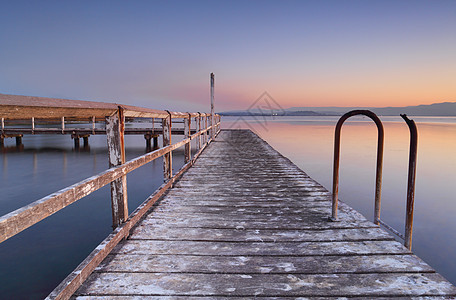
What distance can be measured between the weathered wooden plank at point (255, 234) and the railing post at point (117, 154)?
242 mm

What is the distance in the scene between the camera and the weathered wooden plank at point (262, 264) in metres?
1.75

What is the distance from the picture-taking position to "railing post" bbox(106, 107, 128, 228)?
210cm

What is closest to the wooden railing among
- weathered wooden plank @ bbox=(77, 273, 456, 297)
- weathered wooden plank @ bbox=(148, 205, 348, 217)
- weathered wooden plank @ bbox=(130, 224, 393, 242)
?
weathered wooden plank @ bbox=(77, 273, 456, 297)

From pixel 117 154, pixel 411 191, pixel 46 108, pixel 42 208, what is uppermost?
pixel 46 108

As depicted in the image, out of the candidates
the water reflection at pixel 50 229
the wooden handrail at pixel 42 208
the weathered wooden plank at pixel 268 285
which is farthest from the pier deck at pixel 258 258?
the water reflection at pixel 50 229

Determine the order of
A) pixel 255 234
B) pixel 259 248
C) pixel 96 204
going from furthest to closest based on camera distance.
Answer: pixel 96 204 → pixel 255 234 → pixel 259 248

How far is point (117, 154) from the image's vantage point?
2125 millimetres

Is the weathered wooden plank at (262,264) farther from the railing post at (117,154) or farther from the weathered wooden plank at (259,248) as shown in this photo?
the railing post at (117,154)

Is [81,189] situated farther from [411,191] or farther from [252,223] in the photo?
[411,191]

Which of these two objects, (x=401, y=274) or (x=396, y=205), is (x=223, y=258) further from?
(x=396, y=205)

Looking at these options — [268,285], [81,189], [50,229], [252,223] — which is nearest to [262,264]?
[268,285]

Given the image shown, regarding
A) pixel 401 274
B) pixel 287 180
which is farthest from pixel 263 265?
pixel 287 180

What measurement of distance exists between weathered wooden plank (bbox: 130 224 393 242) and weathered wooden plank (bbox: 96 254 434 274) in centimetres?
30

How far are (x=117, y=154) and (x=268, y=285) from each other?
1.51 metres
